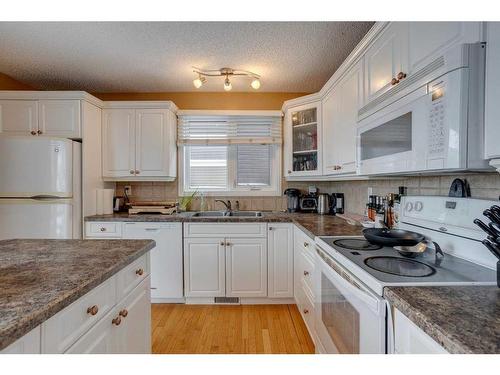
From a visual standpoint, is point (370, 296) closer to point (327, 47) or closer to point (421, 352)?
point (421, 352)

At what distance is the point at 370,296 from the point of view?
2.95ft

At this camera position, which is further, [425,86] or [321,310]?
[321,310]

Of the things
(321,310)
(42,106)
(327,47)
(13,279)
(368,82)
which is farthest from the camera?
(42,106)

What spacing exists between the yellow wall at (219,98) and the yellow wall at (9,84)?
0.77 meters

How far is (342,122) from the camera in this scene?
6.67 ft

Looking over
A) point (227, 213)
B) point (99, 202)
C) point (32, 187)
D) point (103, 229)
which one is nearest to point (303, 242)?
point (227, 213)

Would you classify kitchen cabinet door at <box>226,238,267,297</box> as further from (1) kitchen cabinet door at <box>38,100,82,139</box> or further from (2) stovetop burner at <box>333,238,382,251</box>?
A: (1) kitchen cabinet door at <box>38,100,82,139</box>

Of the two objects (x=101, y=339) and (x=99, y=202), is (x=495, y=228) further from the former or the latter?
(x=99, y=202)

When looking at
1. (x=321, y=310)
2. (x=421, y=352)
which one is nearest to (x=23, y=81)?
(x=321, y=310)

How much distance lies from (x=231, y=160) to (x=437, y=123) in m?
2.37

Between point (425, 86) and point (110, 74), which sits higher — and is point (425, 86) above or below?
below

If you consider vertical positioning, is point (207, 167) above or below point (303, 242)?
above
